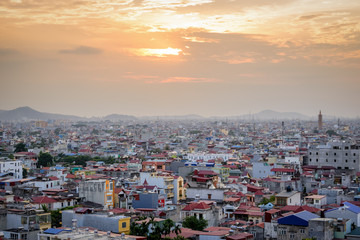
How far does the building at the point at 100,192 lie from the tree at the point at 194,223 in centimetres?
504

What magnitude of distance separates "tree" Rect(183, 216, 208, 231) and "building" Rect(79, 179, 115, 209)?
504cm

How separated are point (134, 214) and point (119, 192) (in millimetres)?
4167

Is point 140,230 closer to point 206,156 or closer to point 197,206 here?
point 197,206

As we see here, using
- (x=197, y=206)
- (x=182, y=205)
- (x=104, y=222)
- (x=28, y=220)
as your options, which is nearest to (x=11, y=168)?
(x=182, y=205)

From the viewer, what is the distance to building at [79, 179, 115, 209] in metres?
27.2

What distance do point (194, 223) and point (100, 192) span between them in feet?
20.1

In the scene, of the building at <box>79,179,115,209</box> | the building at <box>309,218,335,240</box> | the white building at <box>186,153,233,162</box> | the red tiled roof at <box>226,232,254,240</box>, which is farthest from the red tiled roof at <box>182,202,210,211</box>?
the white building at <box>186,153,233,162</box>

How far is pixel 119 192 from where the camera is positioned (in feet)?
92.3

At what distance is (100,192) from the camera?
27.4 metres

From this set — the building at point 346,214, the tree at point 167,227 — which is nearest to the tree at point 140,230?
the tree at point 167,227

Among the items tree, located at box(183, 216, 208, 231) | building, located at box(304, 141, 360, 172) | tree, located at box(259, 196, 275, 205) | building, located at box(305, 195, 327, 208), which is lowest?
tree, located at box(183, 216, 208, 231)

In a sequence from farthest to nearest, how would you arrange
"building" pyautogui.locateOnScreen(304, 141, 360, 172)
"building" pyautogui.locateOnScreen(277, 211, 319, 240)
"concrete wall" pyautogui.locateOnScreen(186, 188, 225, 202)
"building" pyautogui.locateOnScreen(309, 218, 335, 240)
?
"building" pyautogui.locateOnScreen(304, 141, 360, 172) < "concrete wall" pyautogui.locateOnScreen(186, 188, 225, 202) < "building" pyautogui.locateOnScreen(277, 211, 319, 240) < "building" pyautogui.locateOnScreen(309, 218, 335, 240)

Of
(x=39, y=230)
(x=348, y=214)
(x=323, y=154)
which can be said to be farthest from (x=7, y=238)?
(x=323, y=154)

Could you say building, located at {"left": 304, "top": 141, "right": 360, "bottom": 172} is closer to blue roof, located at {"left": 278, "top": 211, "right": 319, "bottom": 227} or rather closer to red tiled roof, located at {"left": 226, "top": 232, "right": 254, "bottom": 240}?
blue roof, located at {"left": 278, "top": 211, "right": 319, "bottom": 227}
